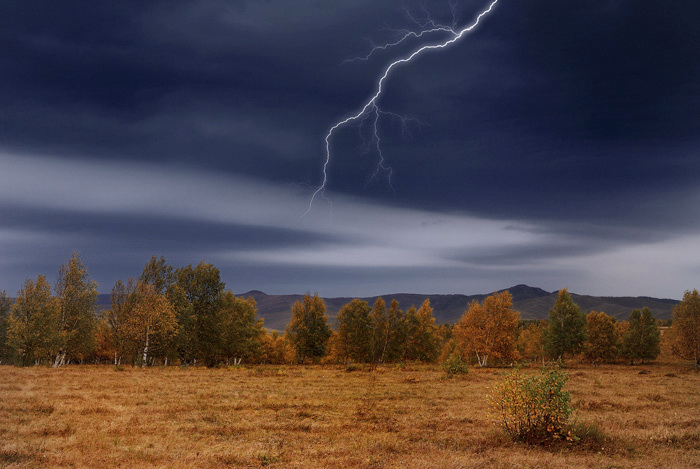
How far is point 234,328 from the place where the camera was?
205 feet

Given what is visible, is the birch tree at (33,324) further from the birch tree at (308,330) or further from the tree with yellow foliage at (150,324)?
the birch tree at (308,330)

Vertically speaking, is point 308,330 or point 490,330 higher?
point 490,330

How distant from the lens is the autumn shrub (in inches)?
565

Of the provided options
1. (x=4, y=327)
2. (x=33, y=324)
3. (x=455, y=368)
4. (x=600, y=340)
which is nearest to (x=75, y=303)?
(x=33, y=324)

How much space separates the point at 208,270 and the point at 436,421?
4777 centimetres

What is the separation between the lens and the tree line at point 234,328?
50.6 metres

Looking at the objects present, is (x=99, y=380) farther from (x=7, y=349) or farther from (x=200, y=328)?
(x=7, y=349)

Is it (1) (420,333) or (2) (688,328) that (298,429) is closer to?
(1) (420,333)

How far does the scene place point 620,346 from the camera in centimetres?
8412

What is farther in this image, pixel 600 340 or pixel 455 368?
pixel 600 340

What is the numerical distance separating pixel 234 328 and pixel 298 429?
162ft

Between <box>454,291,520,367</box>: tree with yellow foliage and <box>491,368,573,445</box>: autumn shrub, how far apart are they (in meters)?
50.4

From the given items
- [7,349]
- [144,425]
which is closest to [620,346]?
[144,425]

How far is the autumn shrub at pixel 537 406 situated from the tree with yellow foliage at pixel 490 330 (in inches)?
1985
